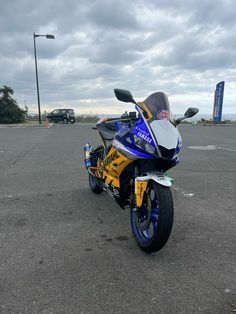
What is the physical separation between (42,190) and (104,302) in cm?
344

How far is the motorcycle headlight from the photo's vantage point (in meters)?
2.88

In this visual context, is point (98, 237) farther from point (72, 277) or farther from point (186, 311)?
point (186, 311)

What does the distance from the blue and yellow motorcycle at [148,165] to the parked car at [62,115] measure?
34.6 m

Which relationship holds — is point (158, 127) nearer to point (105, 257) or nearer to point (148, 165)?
point (148, 165)

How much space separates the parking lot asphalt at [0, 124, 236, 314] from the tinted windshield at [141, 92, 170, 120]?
4.72 feet

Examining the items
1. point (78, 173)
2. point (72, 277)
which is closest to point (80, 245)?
point (72, 277)

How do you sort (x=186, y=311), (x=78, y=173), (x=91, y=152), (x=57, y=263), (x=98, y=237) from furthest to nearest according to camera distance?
1. (x=78, y=173)
2. (x=91, y=152)
3. (x=98, y=237)
4. (x=57, y=263)
5. (x=186, y=311)

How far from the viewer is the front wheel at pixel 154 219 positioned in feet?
8.82

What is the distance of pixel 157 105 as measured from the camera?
3139 millimetres

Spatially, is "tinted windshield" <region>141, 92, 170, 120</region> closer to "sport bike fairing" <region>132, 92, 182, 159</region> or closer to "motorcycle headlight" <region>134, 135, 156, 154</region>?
"sport bike fairing" <region>132, 92, 182, 159</region>

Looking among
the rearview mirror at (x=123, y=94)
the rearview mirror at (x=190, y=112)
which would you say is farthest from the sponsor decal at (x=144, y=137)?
the rearview mirror at (x=190, y=112)

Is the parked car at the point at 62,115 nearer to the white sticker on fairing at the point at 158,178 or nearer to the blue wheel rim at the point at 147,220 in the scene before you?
the blue wheel rim at the point at 147,220

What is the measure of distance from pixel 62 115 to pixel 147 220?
119 ft

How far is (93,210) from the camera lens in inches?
166
